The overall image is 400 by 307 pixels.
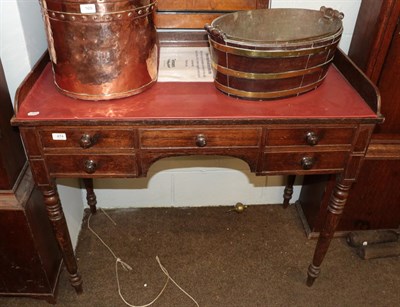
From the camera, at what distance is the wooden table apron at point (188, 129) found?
3.81ft

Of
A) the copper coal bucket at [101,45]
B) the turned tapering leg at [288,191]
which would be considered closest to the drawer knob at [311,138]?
the copper coal bucket at [101,45]

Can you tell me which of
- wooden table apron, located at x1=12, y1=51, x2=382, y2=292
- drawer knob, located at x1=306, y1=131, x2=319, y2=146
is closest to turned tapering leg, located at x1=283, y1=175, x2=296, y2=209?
wooden table apron, located at x1=12, y1=51, x2=382, y2=292

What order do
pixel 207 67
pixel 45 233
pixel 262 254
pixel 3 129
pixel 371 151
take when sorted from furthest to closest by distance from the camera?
pixel 262 254 < pixel 371 151 < pixel 45 233 < pixel 207 67 < pixel 3 129

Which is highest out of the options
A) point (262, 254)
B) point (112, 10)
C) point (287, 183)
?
point (112, 10)

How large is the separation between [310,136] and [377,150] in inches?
23.5

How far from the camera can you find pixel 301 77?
121 centimetres

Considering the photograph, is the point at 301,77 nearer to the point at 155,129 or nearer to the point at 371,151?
the point at 155,129

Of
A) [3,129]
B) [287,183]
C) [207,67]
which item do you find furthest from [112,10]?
[287,183]

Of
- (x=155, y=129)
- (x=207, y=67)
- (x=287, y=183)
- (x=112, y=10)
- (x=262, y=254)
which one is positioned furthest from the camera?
(x=287, y=183)

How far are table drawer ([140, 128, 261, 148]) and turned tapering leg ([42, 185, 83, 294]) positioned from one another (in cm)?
37

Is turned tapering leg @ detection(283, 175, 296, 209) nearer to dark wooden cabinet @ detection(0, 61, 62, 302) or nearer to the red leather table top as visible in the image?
the red leather table top

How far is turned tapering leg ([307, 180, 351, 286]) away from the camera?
54.2 inches

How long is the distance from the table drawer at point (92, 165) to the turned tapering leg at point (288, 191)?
996 millimetres

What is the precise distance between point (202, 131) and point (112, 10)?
0.41 m
